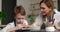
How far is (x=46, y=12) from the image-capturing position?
151 centimetres

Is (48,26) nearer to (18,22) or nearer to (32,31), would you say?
(32,31)

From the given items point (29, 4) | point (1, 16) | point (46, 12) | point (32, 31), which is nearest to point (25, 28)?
point (32, 31)

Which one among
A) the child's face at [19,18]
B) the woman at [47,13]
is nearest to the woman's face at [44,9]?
the woman at [47,13]

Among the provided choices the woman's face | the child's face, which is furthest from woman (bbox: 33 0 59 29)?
the child's face

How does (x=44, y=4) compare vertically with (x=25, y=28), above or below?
above

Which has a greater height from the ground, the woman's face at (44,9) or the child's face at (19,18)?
the woman's face at (44,9)

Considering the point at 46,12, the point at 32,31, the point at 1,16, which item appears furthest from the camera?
the point at 1,16

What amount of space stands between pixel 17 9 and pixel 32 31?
31 centimetres

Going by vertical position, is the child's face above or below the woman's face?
below

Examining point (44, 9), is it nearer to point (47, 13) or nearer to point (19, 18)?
point (47, 13)

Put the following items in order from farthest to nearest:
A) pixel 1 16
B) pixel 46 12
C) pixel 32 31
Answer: pixel 1 16
pixel 46 12
pixel 32 31

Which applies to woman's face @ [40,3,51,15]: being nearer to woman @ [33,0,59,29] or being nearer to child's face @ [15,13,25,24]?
woman @ [33,0,59,29]

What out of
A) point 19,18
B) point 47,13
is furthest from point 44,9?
point 19,18

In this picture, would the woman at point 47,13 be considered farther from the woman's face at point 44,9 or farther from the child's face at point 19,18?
the child's face at point 19,18
